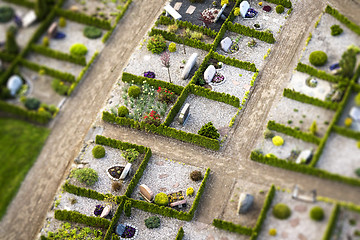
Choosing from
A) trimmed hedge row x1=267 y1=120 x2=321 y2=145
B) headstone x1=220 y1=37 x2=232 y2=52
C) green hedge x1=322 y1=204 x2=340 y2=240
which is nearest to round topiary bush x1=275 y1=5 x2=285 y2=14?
headstone x1=220 y1=37 x2=232 y2=52

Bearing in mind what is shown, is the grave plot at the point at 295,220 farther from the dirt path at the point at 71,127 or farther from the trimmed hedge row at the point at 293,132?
the dirt path at the point at 71,127

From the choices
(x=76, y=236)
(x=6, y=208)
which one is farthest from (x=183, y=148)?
(x=6, y=208)

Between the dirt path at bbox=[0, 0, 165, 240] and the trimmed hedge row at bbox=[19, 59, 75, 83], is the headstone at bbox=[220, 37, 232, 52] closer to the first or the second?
the dirt path at bbox=[0, 0, 165, 240]

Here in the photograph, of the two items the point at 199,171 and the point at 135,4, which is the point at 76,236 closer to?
the point at 199,171

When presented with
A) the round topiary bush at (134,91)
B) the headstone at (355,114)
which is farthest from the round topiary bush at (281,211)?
the round topiary bush at (134,91)

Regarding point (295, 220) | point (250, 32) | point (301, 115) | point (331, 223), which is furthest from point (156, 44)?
point (331, 223)

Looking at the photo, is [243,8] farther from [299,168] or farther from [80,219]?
[80,219]

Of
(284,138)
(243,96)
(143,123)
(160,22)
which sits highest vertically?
(160,22)
